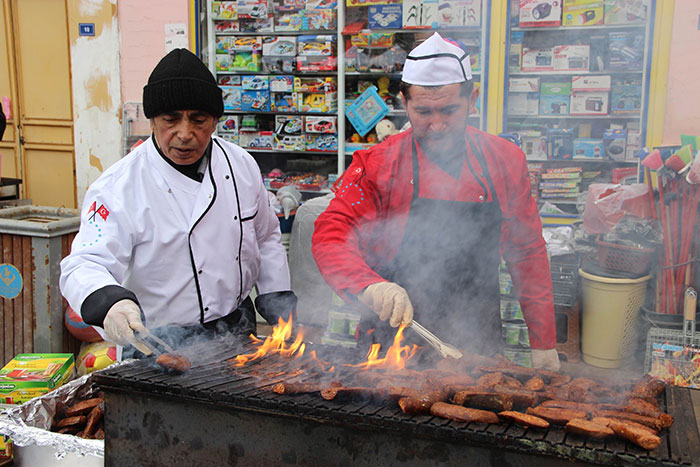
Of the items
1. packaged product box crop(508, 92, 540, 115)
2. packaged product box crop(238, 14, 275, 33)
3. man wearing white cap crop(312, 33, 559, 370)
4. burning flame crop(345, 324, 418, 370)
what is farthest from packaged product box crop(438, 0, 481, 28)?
burning flame crop(345, 324, 418, 370)

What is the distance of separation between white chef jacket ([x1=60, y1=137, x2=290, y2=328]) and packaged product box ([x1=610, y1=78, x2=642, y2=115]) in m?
4.44

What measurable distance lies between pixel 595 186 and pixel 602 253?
22.5 inches

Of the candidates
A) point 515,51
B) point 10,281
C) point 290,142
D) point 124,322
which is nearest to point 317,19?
point 290,142

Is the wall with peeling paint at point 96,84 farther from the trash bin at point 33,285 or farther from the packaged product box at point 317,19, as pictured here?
the trash bin at point 33,285

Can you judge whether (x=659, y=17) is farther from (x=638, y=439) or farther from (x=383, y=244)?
(x=638, y=439)

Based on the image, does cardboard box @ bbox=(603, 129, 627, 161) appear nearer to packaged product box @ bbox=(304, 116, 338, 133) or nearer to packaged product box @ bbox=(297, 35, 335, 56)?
packaged product box @ bbox=(304, 116, 338, 133)

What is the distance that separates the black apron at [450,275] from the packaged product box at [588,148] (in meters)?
3.74

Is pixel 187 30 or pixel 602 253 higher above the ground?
pixel 187 30

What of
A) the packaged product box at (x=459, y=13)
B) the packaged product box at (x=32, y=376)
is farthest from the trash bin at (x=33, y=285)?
the packaged product box at (x=459, y=13)

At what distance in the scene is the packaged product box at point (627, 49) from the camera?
5758 millimetres

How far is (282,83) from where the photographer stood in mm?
6797

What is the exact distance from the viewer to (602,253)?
5.09m

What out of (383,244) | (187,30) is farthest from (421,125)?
(187,30)

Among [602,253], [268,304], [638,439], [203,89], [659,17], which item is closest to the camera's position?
[638,439]
